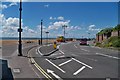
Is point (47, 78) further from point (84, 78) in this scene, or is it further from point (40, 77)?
point (84, 78)

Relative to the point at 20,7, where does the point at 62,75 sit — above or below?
below

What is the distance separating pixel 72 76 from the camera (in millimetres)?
14938

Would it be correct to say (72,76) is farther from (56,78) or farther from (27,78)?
(27,78)

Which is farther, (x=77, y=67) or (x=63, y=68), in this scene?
(x=77, y=67)

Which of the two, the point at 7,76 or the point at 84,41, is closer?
the point at 7,76

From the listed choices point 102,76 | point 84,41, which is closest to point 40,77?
point 102,76

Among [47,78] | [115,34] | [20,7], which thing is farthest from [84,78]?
[115,34]

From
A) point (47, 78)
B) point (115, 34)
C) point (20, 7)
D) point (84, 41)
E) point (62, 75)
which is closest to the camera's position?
point (47, 78)

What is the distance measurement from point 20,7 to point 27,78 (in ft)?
45.9

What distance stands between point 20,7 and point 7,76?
13.3 m

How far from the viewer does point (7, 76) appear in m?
14.8

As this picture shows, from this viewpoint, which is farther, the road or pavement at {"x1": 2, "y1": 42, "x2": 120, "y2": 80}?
the road

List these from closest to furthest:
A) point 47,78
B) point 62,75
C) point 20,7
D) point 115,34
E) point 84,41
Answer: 1. point 47,78
2. point 62,75
3. point 20,7
4. point 115,34
5. point 84,41

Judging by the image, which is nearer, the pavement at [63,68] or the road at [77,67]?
the pavement at [63,68]
